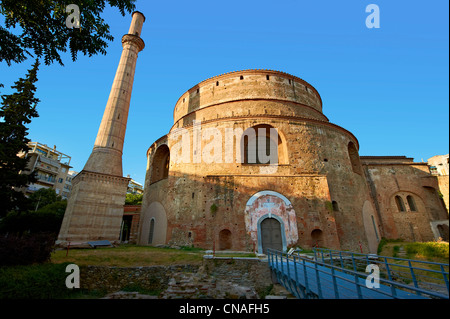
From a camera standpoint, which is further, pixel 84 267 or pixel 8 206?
pixel 8 206

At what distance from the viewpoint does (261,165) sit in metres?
15.7

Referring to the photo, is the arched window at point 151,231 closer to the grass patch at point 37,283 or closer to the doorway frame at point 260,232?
the doorway frame at point 260,232

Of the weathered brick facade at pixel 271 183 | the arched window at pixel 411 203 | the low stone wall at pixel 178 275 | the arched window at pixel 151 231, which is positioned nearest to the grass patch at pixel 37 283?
the low stone wall at pixel 178 275

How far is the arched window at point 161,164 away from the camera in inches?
792

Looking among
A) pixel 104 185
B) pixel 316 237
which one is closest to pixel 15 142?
pixel 104 185

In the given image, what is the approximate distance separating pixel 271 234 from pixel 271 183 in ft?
10.6

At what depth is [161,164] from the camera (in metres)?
20.5

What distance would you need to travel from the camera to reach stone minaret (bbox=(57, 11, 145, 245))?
1391 cm

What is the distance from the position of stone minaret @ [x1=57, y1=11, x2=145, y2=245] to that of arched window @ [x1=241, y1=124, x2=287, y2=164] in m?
9.49

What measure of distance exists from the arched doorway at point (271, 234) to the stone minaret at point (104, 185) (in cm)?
973

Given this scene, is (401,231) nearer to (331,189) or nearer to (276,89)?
(331,189)

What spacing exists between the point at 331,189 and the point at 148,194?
14824 mm

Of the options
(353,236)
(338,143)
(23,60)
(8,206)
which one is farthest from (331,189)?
(8,206)

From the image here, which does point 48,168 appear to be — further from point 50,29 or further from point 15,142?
point 50,29
